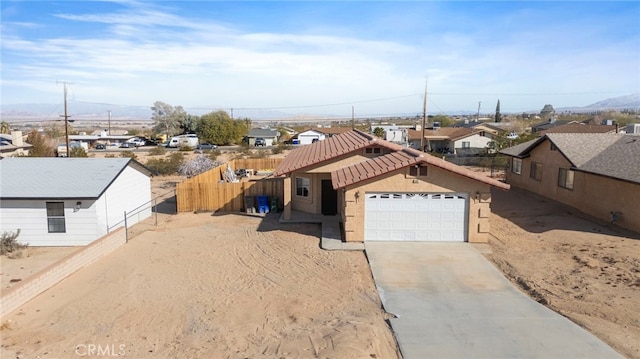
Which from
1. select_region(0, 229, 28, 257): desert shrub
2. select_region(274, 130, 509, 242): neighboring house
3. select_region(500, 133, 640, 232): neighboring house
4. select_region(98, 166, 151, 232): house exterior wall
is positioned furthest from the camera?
select_region(98, 166, 151, 232): house exterior wall

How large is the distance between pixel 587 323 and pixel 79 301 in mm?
13256

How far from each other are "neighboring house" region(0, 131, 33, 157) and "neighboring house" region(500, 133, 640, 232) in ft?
145

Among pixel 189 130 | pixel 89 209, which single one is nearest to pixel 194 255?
pixel 89 209

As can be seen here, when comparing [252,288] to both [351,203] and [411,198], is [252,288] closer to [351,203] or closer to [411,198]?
[351,203]

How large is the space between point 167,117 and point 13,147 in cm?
6585

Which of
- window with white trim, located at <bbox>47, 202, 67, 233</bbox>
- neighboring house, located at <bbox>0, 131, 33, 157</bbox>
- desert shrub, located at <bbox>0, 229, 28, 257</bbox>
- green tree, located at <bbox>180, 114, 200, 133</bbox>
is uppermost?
green tree, located at <bbox>180, 114, 200, 133</bbox>

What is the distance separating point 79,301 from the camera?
12.5m

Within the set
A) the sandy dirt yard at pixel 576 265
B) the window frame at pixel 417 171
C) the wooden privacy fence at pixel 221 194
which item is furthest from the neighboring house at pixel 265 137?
the window frame at pixel 417 171

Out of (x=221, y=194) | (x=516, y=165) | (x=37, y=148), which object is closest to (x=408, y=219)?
(x=221, y=194)

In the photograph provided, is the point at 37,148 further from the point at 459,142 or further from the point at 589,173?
the point at 589,173

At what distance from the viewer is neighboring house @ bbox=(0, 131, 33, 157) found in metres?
43.0

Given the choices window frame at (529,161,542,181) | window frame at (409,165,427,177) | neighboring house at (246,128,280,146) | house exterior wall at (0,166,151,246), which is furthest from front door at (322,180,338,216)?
neighboring house at (246,128,280,146)

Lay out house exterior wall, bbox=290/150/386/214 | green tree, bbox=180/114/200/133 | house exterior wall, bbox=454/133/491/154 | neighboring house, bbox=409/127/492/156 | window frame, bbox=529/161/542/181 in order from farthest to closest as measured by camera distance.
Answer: green tree, bbox=180/114/200/133
house exterior wall, bbox=454/133/491/154
neighboring house, bbox=409/127/492/156
window frame, bbox=529/161/542/181
house exterior wall, bbox=290/150/386/214

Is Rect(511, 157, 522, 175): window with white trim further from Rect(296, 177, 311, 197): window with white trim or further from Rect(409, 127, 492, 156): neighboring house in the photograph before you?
Rect(409, 127, 492, 156): neighboring house
